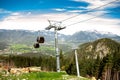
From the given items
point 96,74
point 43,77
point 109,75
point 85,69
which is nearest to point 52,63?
point 85,69

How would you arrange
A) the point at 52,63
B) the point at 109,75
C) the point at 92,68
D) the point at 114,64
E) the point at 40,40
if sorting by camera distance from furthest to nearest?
the point at 52,63 → the point at 92,68 → the point at 114,64 → the point at 109,75 → the point at 40,40

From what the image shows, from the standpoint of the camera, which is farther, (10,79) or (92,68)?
(92,68)

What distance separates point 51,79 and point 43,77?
7.53 feet

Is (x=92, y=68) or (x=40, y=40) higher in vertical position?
(x=40, y=40)

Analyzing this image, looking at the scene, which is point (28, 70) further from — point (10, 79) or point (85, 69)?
point (85, 69)

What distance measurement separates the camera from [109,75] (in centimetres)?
4762

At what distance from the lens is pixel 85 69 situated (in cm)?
13575

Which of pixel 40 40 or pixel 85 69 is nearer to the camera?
pixel 40 40

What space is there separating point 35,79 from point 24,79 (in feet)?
4.66

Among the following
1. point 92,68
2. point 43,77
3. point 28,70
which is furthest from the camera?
point 92,68

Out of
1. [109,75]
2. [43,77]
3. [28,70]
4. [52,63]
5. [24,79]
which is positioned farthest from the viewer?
[52,63]

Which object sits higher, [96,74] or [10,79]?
[10,79]

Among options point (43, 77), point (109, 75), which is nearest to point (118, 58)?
point (109, 75)

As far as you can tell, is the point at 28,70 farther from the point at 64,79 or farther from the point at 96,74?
the point at 96,74
